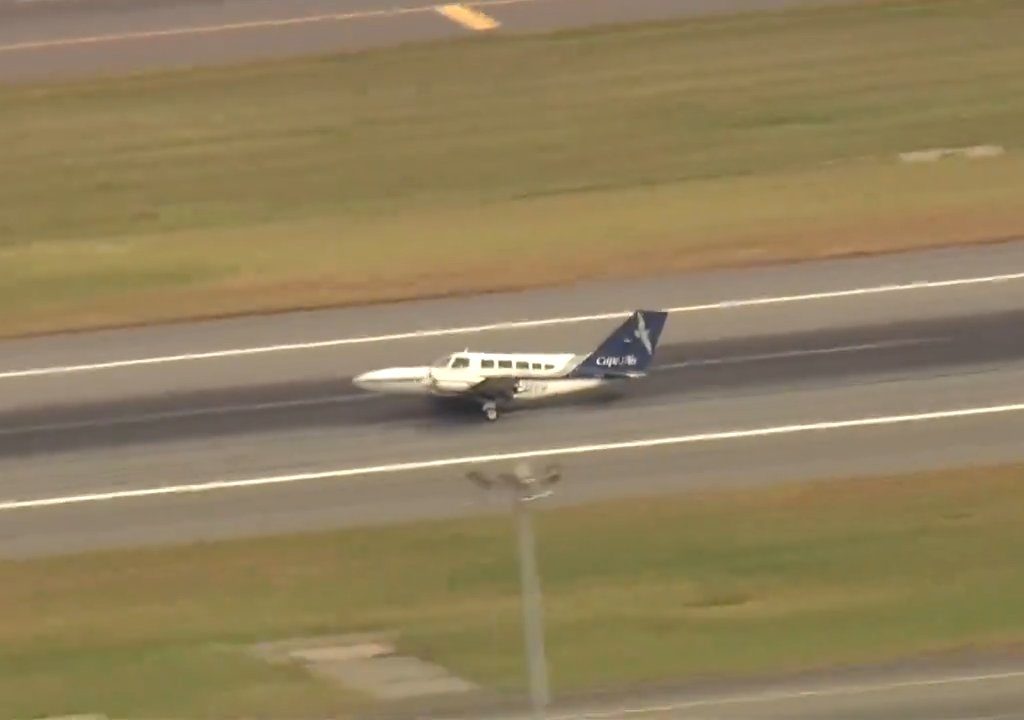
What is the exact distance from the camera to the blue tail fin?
4950 cm

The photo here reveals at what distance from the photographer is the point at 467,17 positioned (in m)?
75.1

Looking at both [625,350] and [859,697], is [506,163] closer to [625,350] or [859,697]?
[625,350]

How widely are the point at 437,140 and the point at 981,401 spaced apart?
2202 centimetres

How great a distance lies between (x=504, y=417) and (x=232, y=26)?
2983cm

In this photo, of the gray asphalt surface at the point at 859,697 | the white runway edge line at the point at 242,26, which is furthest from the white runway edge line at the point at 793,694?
the white runway edge line at the point at 242,26

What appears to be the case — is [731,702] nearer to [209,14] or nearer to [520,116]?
[520,116]

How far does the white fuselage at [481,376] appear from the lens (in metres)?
48.9

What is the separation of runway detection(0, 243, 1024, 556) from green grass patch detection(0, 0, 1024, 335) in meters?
1.81

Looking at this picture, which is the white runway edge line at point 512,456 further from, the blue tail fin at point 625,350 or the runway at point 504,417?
the blue tail fin at point 625,350

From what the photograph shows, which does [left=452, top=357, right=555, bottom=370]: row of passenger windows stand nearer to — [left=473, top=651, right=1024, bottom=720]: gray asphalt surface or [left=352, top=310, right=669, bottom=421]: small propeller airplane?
[left=352, top=310, right=669, bottom=421]: small propeller airplane

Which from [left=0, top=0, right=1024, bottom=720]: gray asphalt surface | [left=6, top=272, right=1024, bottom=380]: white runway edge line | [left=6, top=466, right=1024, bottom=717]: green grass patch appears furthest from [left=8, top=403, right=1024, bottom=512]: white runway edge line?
[left=6, top=272, right=1024, bottom=380]: white runway edge line

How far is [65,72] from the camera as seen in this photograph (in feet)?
237

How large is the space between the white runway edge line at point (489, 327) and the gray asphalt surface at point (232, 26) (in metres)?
20.8

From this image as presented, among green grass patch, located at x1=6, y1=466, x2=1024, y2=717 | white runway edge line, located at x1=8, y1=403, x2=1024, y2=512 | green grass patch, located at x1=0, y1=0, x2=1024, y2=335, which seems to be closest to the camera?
green grass patch, located at x1=6, y1=466, x2=1024, y2=717
